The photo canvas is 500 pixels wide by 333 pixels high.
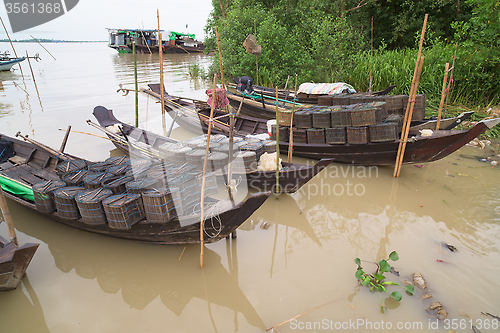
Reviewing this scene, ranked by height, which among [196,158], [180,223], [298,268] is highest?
[196,158]

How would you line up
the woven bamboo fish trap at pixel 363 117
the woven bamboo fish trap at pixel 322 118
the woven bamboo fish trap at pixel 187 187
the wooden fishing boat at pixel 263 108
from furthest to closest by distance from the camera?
the wooden fishing boat at pixel 263 108
the woven bamboo fish trap at pixel 322 118
the woven bamboo fish trap at pixel 363 117
the woven bamboo fish trap at pixel 187 187

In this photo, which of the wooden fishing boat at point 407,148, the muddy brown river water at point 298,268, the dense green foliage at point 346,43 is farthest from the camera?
the dense green foliage at point 346,43

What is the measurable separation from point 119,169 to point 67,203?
3.14 ft

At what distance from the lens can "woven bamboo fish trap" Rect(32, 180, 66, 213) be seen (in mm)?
4727

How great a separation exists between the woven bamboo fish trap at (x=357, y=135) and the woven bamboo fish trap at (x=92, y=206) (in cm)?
536

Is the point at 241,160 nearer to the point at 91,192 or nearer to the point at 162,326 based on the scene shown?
the point at 91,192

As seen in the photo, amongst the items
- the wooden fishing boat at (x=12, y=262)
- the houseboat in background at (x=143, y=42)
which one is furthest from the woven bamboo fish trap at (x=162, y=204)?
the houseboat in background at (x=143, y=42)

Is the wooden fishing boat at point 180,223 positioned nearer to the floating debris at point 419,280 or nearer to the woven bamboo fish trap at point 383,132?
the floating debris at point 419,280

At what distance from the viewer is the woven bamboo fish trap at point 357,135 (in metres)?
6.70

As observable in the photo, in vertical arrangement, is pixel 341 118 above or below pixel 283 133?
above

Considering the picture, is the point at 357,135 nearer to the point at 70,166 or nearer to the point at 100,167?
the point at 100,167

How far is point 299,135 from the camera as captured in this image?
7.51 metres

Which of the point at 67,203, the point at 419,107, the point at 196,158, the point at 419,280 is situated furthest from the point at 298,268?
the point at 419,107

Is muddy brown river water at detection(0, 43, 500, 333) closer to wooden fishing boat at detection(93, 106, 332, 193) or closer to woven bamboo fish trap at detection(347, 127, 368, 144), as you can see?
wooden fishing boat at detection(93, 106, 332, 193)
